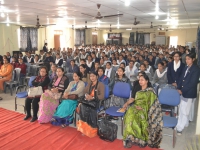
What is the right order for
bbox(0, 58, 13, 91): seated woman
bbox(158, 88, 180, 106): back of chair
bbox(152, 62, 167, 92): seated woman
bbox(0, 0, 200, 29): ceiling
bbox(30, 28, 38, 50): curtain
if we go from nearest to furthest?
bbox(158, 88, 180, 106): back of chair, bbox(152, 62, 167, 92): seated woman, bbox(0, 0, 200, 29): ceiling, bbox(0, 58, 13, 91): seated woman, bbox(30, 28, 38, 50): curtain

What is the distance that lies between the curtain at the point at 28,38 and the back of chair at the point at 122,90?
1044cm

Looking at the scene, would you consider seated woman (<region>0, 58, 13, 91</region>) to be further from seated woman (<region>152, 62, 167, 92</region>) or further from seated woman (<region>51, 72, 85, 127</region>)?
seated woman (<region>152, 62, 167, 92</region>)

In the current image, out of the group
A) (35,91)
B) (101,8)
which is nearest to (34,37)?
(101,8)

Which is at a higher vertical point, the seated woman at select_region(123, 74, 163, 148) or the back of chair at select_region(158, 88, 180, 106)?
the back of chair at select_region(158, 88, 180, 106)

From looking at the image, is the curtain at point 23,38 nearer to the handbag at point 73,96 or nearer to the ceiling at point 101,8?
the ceiling at point 101,8

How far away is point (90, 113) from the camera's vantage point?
3.56 meters

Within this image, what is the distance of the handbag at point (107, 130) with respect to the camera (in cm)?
328

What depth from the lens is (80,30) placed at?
17.1 meters

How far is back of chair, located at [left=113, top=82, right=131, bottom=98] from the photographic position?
13.1 ft

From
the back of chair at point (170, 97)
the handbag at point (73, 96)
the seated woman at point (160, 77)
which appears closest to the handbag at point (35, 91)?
the handbag at point (73, 96)

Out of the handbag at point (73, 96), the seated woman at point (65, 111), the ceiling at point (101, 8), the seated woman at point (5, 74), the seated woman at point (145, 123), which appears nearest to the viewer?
the seated woman at point (145, 123)

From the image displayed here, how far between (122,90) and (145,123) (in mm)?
1117

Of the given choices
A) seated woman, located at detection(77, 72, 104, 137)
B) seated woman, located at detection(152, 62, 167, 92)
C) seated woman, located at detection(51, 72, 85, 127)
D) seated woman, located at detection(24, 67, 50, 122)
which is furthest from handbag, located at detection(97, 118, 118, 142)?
seated woman, located at detection(152, 62, 167, 92)

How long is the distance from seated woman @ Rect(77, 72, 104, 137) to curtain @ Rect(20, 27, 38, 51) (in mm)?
10282
